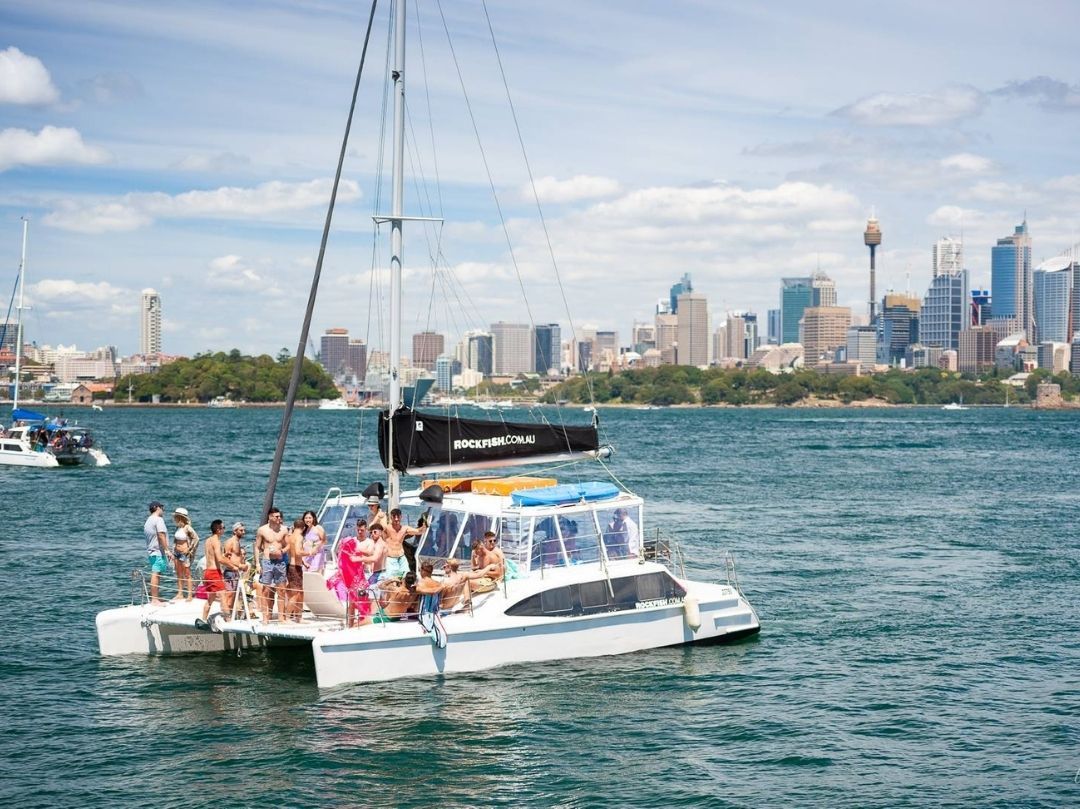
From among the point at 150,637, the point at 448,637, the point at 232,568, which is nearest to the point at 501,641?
the point at 448,637

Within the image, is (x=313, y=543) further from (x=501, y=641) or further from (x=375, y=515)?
(x=501, y=641)

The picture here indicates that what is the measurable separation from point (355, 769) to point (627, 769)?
148 inches

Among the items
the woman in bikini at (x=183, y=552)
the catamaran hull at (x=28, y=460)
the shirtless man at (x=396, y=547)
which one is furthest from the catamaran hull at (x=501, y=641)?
the catamaran hull at (x=28, y=460)

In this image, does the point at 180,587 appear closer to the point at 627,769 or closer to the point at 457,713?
the point at 457,713

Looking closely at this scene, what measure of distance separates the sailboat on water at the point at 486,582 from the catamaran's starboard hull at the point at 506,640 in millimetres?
24

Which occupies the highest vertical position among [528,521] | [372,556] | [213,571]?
[528,521]

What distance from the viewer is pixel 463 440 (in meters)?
22.5

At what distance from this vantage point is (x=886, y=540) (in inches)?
1578

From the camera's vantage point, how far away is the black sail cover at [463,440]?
22.2 meters

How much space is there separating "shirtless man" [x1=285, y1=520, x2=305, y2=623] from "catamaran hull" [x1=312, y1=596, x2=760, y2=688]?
3.90ft

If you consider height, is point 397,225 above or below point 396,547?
above

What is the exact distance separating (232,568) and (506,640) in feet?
15.6

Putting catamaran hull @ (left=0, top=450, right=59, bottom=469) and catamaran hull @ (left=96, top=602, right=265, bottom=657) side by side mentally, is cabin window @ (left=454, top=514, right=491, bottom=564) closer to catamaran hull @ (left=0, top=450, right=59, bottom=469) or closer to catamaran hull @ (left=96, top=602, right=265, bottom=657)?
catamaran hull @ (left=96, top=602, right=265, bottom=657)

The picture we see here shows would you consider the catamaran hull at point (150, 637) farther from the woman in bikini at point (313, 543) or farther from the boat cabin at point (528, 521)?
the boat cabin at point (528, 521)
